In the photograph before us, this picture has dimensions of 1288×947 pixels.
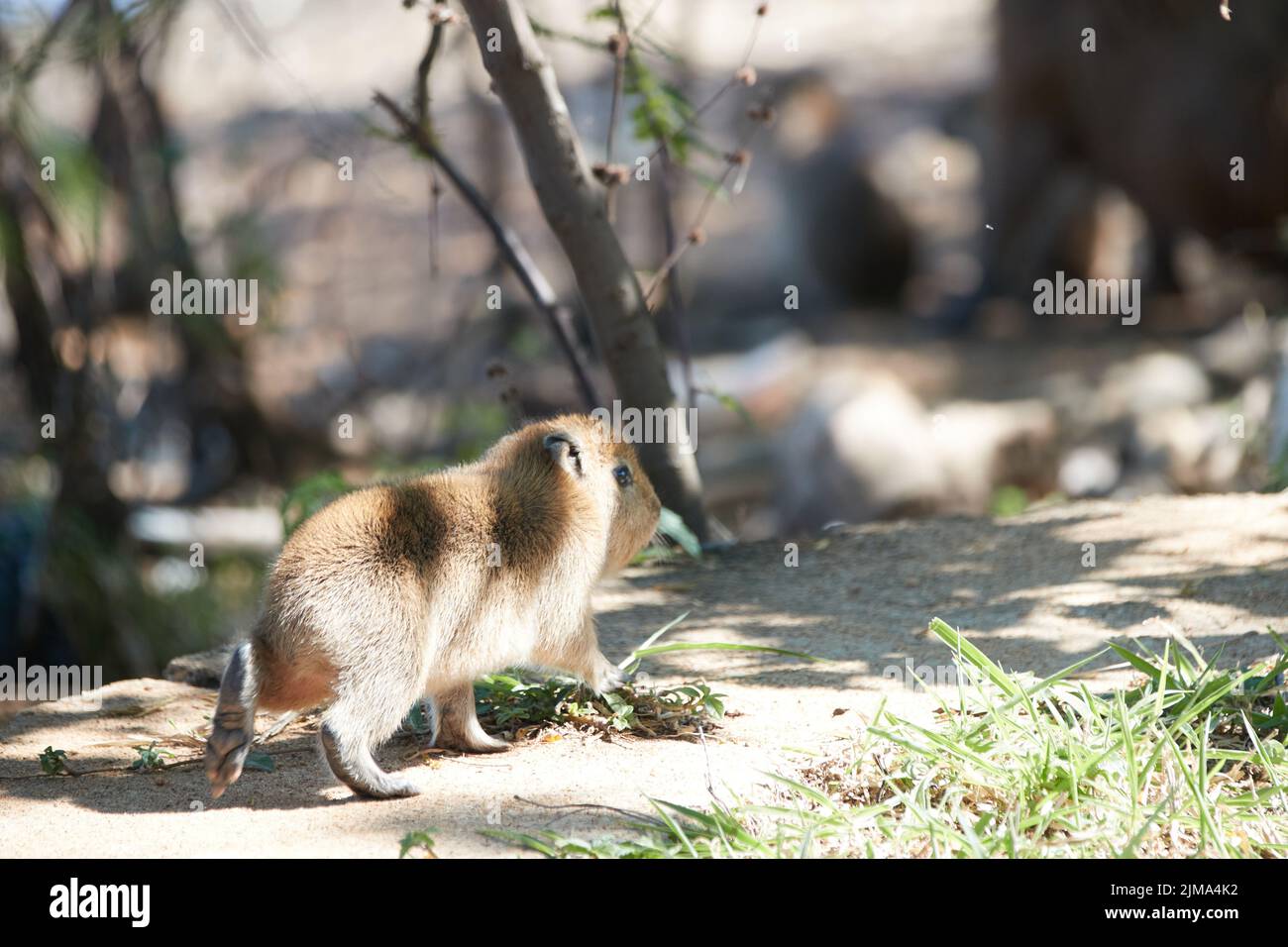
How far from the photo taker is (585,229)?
5840 millimetres

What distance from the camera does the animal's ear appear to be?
4266mm

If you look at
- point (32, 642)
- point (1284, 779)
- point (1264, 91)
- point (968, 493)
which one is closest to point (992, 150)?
point (1264, 91)

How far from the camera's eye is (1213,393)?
11.3 metres

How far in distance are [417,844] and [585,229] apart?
3284 millimetres

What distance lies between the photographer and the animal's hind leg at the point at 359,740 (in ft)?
11.9

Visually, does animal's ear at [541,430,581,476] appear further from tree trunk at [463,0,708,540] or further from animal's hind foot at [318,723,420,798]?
tree trunk at [463,0,708,540]

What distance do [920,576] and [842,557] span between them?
470 mm

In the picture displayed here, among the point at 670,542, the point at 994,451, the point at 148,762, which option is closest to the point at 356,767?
the point at 148,762

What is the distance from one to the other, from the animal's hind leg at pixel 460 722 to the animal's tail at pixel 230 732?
65 centimetres

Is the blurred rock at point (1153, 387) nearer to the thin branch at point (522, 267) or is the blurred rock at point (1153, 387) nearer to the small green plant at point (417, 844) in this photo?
the thin branch at point (522, 267)

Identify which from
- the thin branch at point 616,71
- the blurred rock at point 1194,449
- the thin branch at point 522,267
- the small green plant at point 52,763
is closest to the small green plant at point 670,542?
the thin branch at point 522,267

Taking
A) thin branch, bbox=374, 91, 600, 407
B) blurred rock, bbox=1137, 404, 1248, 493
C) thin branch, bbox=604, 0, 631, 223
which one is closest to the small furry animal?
thin branch, bbox=604, 0, 631, 223

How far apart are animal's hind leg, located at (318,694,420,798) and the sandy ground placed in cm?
7

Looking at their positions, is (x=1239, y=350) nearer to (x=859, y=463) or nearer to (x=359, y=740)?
(x=859, y=463)
